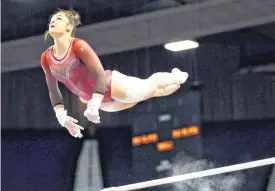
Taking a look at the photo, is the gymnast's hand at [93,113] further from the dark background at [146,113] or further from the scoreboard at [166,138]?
the scoreboard at [166,138]

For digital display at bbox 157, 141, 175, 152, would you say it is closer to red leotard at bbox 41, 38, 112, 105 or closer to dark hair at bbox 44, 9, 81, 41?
red leotard at bbox 41, 38, 112, 105

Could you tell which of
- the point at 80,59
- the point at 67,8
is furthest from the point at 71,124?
the point at 67,8

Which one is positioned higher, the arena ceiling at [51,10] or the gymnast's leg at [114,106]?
the arena ceiling at [51,10]

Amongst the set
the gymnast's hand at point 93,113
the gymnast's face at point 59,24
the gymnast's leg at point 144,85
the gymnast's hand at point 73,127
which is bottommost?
the gymnast's hand at point 73,127

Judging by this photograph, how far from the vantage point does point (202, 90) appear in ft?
12.9

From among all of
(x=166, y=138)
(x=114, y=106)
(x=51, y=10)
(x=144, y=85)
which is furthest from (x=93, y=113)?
(x=51, y=10)

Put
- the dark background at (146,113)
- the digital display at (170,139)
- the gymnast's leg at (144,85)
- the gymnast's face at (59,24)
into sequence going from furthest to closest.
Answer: the gymnast's face at (59,24)
the gymnast's leg at (144,85)
the digital display at (170,139)
the dark background at (146,113)

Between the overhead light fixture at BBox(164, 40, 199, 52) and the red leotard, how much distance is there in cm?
44

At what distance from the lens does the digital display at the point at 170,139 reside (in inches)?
154

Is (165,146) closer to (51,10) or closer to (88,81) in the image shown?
(88,81)

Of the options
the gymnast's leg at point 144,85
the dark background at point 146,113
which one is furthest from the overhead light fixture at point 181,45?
the gymnast's leg at point 144,85

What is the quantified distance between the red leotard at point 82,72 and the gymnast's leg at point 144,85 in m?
0.06

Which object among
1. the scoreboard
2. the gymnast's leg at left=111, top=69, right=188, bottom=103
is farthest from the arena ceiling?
the scoreboard

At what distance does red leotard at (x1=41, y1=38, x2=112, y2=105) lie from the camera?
13.7 ft
